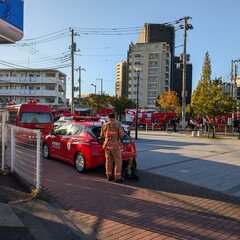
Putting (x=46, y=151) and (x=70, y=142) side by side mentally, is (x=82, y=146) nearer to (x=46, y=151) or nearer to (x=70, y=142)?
(x=70, y=142)

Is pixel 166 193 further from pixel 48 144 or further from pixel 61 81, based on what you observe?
pixel 61 81

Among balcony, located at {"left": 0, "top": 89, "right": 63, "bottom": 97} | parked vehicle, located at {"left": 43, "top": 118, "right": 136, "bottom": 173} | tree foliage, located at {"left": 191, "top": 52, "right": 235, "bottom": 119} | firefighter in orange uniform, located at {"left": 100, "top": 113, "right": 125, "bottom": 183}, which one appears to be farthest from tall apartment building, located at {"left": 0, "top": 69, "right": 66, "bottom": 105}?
firefighter in orange uniform, located at {"left": 100, "top": 113, "right": 125, "bottom": 183}

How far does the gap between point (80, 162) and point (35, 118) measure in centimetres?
990

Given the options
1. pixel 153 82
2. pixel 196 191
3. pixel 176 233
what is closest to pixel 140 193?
pixel 196 191

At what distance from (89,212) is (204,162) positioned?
7.74 meters

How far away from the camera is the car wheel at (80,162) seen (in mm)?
11179

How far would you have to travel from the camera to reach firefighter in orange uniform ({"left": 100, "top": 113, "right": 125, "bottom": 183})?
996 cm

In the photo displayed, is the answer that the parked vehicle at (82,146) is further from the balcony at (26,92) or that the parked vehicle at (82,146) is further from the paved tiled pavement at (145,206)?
the balcony at (26,92)

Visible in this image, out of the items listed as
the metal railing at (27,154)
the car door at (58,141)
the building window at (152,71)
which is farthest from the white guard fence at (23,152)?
the building window at (152,71)

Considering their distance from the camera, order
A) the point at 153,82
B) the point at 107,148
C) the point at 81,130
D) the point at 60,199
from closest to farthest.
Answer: the point at 60,199 → the point at 107,148 → the point at 81,130 → the point at 153,82

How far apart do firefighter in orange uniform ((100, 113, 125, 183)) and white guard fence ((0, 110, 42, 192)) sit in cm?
174

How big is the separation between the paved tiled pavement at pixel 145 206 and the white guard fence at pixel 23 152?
1.64 feet

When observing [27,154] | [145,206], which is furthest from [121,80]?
[145,206]

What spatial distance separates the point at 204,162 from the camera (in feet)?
46.1
